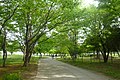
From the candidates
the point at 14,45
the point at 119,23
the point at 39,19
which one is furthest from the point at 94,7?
the point at 14,45

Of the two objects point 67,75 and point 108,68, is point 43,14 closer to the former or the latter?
point 67,75

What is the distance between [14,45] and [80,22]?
52.7 feet

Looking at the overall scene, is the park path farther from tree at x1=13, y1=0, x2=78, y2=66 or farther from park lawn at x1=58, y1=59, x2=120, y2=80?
tree at x1=13, y1=0, x2=78, y2=66

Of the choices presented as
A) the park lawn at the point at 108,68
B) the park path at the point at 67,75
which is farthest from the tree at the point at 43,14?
the park lawn at the point at 108,68

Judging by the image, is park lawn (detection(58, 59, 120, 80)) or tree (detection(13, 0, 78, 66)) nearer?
park lawn (detection(58, 59, 120, 80))

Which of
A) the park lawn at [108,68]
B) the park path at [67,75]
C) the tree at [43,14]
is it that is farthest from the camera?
the tree at [43,14]

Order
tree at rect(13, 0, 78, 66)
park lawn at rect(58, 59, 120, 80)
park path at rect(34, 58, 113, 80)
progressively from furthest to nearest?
tree at rect(13, 0, 78, 66) < park lawn at rect(58, 59, 120, 80) < park path at rect(34, 58, 113, 80)

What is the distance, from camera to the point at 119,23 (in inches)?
1125

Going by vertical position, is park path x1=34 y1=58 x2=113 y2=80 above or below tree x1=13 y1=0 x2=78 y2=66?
Result: below

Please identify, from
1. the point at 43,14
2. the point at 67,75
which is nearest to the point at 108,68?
the point at 67,75

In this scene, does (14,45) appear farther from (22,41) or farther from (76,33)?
(76,33)

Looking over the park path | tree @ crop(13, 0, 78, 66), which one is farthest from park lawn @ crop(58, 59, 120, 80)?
tree @ crop(13, 0, 78, 66)

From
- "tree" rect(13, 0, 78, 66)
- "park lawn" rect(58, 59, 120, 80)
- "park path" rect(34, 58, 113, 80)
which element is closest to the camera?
"park path" rect(34, 58, 113, 80)

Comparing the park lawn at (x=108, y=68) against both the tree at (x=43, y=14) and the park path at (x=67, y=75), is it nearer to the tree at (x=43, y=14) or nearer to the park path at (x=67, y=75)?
the park path at (x=67, y=75)
